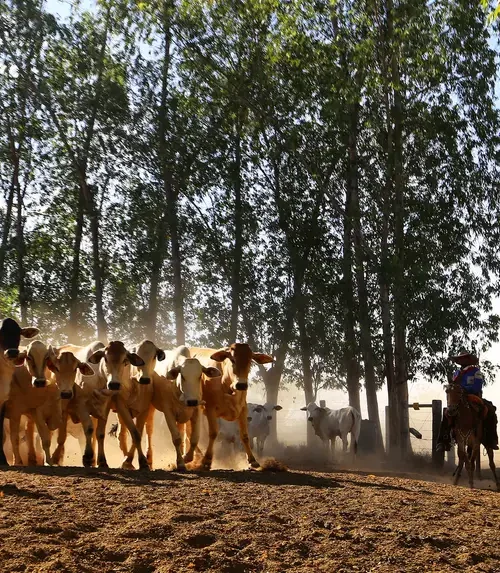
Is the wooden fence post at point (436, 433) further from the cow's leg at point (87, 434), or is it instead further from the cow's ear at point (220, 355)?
the cow's leg at point (87, 434)

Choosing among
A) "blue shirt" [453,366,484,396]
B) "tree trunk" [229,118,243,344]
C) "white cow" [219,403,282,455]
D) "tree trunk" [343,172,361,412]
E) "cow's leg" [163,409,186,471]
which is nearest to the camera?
"cow's leg" [163,409,186,471]

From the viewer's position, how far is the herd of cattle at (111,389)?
13.9m

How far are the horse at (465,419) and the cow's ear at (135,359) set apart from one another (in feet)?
20.2

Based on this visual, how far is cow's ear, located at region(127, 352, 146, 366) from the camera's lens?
45.8 ft

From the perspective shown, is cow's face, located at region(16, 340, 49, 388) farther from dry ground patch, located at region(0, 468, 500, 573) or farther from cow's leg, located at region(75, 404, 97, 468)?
dry ground patch, located at region(0, 468, 500, 573)

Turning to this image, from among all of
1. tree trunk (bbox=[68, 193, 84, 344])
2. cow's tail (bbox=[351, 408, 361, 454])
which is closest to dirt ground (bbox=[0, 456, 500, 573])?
cow's tail (bbox=[351, 408, 361, 454])

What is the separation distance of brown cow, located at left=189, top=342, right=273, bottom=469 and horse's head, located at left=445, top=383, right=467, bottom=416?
149 inches

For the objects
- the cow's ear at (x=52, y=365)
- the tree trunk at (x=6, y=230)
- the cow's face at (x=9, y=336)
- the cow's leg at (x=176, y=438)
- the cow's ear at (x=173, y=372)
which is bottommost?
the cow's leg at (x=176, y=438)

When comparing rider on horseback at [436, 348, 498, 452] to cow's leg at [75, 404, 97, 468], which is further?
rider on horseback at [436, 348, 498, 452]

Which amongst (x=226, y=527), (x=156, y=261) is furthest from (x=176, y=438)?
(x=156, y=261)

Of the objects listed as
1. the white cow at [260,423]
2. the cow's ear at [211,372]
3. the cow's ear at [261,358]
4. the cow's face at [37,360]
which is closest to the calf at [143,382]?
the cow's ear at [211,372]

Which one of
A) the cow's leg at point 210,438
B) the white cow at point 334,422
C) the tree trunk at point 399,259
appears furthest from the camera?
the white cow at point 334,422

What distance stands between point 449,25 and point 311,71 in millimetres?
4599

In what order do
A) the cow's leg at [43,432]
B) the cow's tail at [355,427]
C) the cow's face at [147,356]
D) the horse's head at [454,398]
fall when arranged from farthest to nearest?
1. the cow's tail at [355,427]
2. the horse's head at [454,398]
3. the cow's leg at [43,432]
4. the cow's face at [147,356]
